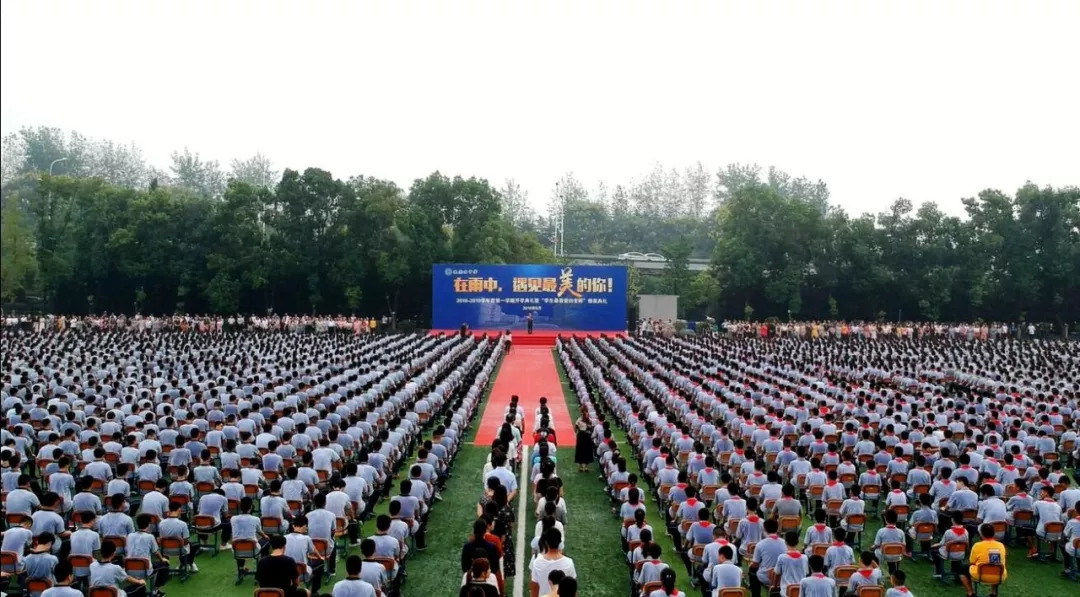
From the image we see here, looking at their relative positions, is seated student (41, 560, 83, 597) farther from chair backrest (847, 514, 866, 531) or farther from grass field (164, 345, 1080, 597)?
chair backrest (847, 514, 866, 531)

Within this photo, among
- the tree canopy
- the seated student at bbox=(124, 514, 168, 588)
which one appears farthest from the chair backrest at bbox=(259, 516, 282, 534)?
the tree canopy

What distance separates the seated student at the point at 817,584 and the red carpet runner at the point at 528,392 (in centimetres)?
817

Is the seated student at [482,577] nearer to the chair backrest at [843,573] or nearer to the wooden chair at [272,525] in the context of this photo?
the chair backrest at [843,573]

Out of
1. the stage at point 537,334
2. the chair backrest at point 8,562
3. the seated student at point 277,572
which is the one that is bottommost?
the chair backrest at point 8,562

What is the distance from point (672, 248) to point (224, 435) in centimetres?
3598

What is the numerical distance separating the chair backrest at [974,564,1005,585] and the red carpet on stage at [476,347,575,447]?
797 cm

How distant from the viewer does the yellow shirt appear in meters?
6.76

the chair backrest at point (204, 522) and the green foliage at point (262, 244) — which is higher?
→ the green foliage at point (262, 244)

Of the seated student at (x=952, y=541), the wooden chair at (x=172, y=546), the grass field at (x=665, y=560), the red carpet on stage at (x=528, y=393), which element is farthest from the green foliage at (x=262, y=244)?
the seated student at (x=952, y=541)

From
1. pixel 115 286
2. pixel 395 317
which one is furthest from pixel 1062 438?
pixel 115 286

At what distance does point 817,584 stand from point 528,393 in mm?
14319

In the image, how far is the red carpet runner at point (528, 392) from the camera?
1512cm

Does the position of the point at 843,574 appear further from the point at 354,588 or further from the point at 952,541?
the point at 354,588

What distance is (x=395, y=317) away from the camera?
40.4 meters
